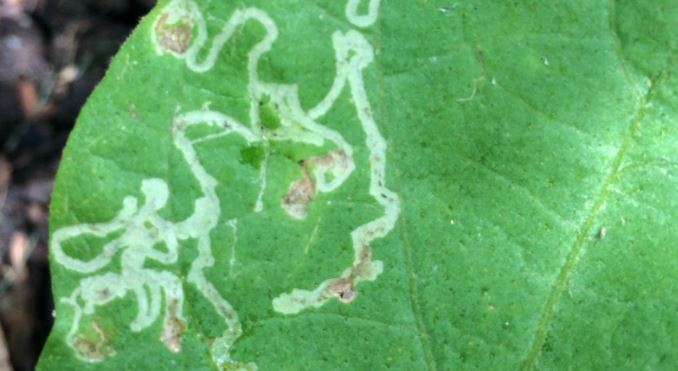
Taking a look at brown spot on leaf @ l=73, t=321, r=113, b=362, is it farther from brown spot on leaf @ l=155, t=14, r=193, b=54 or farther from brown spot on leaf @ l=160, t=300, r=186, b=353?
brown spot on leaf @ l=155, t=14, r=193, b=54

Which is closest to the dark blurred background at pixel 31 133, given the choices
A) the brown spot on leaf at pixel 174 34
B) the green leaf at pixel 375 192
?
the green leaf at pixel 375 192

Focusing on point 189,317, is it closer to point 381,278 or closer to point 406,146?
point 381,278

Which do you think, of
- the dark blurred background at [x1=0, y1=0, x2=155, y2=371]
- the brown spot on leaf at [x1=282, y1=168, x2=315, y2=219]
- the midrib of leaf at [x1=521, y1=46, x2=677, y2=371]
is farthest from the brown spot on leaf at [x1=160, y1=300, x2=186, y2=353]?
the dark blurred background at [x1=0, y1=0, x2=155, y2=371]

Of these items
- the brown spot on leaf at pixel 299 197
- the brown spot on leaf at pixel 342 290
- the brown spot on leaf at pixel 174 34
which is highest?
the brown spot on leaf at pixel 174 34

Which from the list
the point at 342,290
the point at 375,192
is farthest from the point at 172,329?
the point at 375,192

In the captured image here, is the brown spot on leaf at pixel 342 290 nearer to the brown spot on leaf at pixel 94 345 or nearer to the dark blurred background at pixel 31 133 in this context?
the brown spot on leaf at pixel 94 345

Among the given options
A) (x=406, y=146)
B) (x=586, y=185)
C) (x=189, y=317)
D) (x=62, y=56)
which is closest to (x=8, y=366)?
(x=62, y=56)

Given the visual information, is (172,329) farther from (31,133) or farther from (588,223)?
(31,133)

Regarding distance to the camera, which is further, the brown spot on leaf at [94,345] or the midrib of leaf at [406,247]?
the brown spot on leaf at [94,345]
